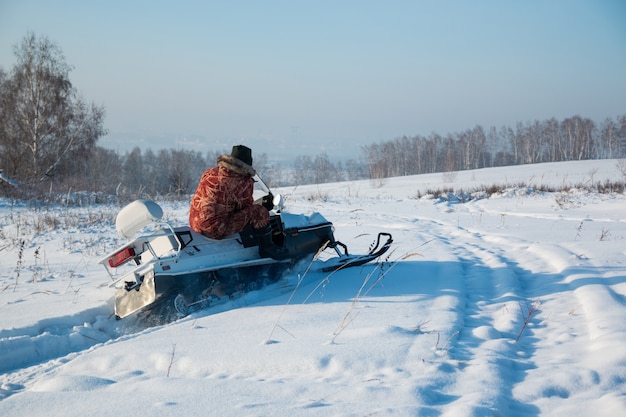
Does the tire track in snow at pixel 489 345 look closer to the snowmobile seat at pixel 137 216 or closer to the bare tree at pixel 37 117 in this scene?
the snowmobile seat at pixel 137 216

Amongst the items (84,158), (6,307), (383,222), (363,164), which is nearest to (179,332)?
Result: (6,307)

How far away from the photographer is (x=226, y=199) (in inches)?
189

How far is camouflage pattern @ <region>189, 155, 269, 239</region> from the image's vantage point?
4773mm

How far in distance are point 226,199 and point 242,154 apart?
509 millimetres

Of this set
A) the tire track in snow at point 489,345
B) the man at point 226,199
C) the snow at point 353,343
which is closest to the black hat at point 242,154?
the man at point 226,199

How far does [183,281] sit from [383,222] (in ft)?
24.0

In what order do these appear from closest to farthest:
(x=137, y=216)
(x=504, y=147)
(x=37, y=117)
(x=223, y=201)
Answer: (x=137, y=216) < (x=223, y=201) < (x=37, y=117) < (x=504, y=147)

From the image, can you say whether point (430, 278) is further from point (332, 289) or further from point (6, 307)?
point (6, 307)

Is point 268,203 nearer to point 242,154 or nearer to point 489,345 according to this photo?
point 242,154

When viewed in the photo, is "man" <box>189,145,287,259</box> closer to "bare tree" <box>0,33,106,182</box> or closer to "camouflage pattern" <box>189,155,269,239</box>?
"camouflage pattern" <box>189,155,269,239</box>

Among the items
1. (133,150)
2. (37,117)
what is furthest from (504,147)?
(37,117)

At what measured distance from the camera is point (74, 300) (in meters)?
4.90

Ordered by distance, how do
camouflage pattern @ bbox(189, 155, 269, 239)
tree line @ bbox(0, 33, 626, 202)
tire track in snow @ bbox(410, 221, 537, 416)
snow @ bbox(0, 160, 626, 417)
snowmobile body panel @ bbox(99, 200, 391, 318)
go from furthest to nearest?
tree line @ bbox(0, 33, 626, 202), camouflage pattern @ bbox(189, 155, 269, 239), snowmobile body panel @ bbox(99, 200, 391, 318), snow @ bbox(0, 160, 626, 417), tire track in snow @ bbox(410, 221, 537, 416)

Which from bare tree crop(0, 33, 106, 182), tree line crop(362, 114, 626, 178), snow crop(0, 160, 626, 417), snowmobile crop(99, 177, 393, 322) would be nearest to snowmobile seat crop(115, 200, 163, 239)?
snowmobile crop(99, 177, 393, 322)
